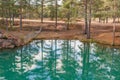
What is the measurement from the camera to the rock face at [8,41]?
3684 cm

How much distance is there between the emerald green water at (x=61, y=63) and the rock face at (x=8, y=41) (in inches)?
61.4

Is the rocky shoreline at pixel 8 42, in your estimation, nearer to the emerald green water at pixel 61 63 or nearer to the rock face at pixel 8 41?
the rock face at pixel 8 41

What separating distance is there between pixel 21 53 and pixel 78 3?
2653 centimetres

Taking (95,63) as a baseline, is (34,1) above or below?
above

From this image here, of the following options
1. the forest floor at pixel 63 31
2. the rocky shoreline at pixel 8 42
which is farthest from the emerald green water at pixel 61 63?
the forest floor at pixel 63 31

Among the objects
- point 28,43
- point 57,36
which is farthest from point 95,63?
point 57,36

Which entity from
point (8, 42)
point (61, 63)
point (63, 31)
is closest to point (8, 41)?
point (8, 42)

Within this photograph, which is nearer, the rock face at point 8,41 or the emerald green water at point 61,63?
the emerald green water at point 61,63

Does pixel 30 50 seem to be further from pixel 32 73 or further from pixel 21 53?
pixel 32 73

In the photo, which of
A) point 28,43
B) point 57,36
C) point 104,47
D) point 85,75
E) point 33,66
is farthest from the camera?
point 57,36

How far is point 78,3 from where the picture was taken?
5572 centimetres

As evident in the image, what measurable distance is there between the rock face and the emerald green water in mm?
1559

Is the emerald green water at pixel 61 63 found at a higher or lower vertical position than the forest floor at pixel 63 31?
lower

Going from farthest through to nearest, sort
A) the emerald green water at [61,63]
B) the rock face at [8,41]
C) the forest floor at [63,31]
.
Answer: the forest floor at [63,31] < the rock face at [8,41] < the emerald green water at [61,63]
